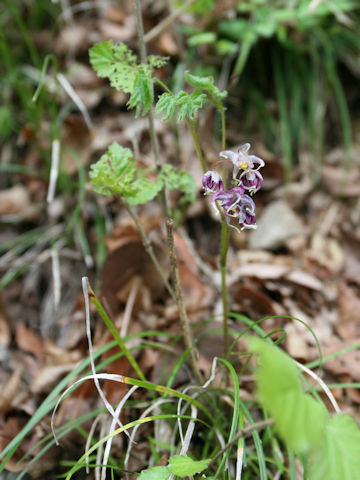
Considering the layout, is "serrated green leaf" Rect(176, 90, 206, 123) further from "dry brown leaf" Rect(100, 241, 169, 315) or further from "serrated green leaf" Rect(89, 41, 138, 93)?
"dry brown leaf" Rect(100, 241, 169, 315)

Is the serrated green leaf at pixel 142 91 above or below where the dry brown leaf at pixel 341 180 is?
above

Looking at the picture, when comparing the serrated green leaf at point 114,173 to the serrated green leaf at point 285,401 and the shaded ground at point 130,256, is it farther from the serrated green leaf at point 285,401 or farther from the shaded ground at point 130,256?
the serrated green leaf at point 285,401

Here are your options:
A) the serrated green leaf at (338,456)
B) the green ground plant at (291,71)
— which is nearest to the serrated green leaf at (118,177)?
the serrated green leaf at (338,456)

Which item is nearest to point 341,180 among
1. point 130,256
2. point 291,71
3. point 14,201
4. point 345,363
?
point 291,71

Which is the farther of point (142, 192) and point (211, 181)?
point (142, 192)

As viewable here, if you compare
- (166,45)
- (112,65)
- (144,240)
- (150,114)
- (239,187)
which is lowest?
(144,240)

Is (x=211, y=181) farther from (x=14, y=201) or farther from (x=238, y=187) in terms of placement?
(x=14, y=201)

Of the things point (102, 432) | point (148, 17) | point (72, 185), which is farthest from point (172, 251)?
point (148, 17)

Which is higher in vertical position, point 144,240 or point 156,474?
point 144,240
